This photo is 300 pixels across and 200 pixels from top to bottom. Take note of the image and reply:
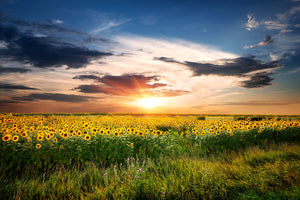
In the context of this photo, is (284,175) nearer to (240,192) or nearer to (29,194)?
(240,192)

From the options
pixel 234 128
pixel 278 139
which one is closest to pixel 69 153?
pixel 234 128

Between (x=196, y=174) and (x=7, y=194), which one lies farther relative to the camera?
(x=196, y=174)

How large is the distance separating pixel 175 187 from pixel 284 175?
2.78m

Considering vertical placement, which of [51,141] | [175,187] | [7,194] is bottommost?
[7,194]

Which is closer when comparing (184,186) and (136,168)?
(184,186)

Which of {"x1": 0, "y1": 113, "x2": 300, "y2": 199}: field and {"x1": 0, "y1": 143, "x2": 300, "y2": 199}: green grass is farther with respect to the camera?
{"x1": 0, "y1": 113, "x2": 300, "y2": 199}: field

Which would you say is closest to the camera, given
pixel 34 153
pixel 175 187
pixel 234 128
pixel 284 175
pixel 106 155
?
pixel 175 187

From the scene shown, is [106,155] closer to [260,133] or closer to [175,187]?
[175,187]

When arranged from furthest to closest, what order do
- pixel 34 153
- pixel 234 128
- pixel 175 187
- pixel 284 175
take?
1. pixel 234 128
2. pixel 34 153
3. pixel 284 175
4. pixel 175 187

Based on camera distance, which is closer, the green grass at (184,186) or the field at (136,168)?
the green grass at (184,186)

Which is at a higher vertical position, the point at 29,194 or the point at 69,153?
the point at 69,153

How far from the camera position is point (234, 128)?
33.9ft

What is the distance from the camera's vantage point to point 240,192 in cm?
430

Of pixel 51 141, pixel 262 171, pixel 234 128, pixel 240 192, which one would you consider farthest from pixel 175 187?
pixel 234 128
